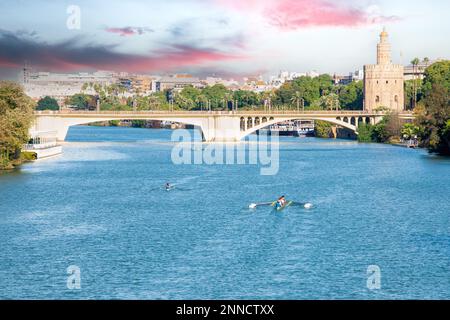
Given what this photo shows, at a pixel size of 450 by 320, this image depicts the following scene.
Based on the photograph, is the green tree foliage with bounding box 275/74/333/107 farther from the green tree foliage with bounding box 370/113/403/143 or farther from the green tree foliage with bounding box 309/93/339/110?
the green tree foliage with bounding box 370/113/403/143

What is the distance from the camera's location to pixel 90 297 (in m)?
25.1

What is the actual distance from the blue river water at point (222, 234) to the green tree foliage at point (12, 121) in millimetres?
1535

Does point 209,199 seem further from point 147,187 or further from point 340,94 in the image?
point 340,94

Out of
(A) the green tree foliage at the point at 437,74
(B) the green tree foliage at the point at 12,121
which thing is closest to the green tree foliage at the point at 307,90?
(A) the green tree foliage at the point at 437,74

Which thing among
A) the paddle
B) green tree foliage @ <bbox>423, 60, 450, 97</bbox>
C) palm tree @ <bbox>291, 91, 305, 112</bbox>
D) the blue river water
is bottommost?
the blue river water

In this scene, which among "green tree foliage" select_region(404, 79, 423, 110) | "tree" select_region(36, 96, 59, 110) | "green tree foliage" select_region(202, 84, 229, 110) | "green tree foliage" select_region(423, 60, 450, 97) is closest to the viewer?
"green tree foliage" select_region(423, 60, 450, 97)

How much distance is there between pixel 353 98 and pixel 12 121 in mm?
77380

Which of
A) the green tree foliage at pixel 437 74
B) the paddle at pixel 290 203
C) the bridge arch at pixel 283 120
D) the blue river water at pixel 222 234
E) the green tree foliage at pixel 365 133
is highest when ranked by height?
the green tree foliage at pixel 437 74

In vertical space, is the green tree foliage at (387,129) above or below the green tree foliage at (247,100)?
below

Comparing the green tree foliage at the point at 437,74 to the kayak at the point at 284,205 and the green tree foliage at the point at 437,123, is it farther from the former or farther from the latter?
the kayak at the point at 284,205

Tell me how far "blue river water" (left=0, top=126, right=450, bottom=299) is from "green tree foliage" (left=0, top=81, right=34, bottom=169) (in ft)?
5.03

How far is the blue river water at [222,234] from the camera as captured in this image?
1027 inches

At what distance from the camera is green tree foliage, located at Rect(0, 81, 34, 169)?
56938 mm

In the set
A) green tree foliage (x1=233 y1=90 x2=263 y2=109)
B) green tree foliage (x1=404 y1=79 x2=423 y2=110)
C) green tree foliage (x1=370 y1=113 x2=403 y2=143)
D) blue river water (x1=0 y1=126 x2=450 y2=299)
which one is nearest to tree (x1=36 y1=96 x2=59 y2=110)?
green tree foliage (x1=233 y1=90 x2=263 y2=109)
